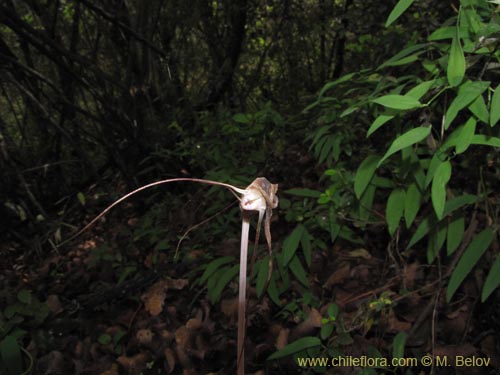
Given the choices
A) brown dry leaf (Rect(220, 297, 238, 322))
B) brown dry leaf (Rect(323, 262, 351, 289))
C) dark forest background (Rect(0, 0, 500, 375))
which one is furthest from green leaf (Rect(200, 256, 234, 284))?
brown dry leaf (Rect(323, 262, 351, 289))

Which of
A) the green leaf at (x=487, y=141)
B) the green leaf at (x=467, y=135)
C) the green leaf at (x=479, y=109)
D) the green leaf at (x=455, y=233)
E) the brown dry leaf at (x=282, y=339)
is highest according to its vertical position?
the green leaf at (x=479, y=109)

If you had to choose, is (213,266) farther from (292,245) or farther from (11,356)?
(11,356)

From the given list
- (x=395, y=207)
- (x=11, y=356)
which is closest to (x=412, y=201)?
(x=395, y=207)

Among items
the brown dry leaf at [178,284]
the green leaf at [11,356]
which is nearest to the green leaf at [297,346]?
the brown dry leaf at [178,284]

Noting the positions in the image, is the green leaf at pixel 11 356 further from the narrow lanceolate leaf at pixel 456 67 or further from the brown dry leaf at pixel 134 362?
the narrow lanceolate leaf at pixel 456 67

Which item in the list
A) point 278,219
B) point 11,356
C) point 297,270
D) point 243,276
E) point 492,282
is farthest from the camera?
point 278,219

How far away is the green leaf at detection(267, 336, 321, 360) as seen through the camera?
1.11 meters

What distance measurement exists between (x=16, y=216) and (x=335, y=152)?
6.54ft

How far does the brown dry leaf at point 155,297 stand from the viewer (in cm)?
161

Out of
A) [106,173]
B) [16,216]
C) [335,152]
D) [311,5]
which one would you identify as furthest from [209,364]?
[311,5]

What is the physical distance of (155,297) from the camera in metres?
1.66

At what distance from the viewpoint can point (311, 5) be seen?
3738mm

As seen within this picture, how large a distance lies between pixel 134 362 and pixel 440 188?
1.19 m

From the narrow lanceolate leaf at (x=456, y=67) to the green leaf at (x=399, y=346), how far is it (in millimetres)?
736
